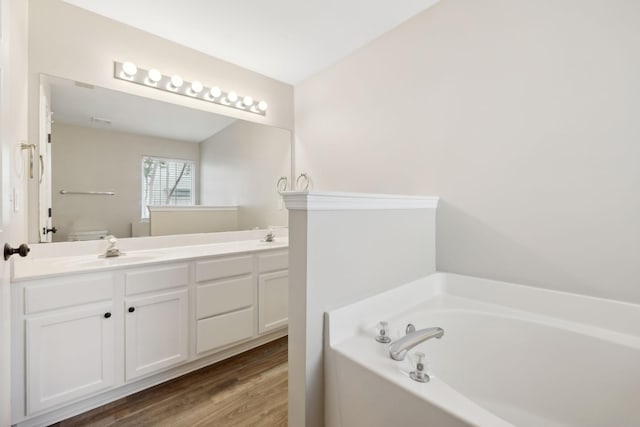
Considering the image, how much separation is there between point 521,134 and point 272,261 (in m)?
1.90

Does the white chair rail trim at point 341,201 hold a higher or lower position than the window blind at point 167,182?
lower

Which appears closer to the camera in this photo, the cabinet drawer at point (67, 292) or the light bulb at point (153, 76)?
the cabinet drawer at point (67, 292)

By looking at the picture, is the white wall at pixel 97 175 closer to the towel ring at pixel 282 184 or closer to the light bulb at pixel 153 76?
the light bulb at pixel 153 76

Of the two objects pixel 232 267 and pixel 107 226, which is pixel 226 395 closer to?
pixel 232 267

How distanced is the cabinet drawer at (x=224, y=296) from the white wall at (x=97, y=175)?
29.9 inches

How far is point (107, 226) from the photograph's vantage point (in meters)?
1.99

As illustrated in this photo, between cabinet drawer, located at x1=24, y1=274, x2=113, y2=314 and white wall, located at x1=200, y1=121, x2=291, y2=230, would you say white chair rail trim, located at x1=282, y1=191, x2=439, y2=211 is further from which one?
white wall, located at x1=200, y1=121, x2=291, y2=230

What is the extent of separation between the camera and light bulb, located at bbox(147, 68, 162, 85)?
7.05 ft

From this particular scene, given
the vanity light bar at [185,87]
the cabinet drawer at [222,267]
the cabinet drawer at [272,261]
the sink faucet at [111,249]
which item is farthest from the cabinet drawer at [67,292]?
the vanity light bar at [185,87]

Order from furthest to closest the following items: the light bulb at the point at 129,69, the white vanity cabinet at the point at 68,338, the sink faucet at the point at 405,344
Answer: the light bulb at the point at 129,69 → the white vanity cabinet at the point at 68,338 → the sink faucet at the point at 405,344

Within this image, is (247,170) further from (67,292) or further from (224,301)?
(67,292)

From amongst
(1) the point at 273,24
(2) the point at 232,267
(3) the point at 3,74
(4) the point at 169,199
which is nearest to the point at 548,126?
(1) the point at 273,24

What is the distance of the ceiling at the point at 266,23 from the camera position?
1.90 metres

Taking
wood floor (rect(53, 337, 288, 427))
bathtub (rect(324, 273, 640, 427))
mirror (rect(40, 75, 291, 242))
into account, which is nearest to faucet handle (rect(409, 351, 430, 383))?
bathtub (rect(324, 273, 640, 427))
